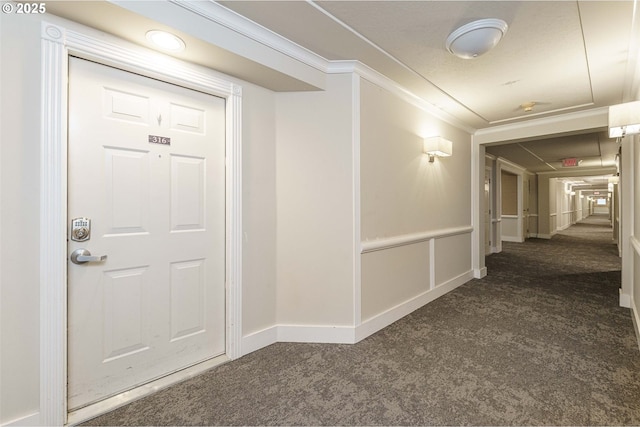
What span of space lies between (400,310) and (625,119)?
239 centimetres

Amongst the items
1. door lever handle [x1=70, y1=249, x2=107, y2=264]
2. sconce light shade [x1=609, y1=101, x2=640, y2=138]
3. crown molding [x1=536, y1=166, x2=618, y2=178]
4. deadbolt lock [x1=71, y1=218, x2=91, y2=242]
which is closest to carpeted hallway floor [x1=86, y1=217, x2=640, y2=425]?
door lever handle [x1=70, y1=249, x2=107, y2=264]

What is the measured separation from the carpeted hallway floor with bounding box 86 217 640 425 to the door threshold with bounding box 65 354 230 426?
48 millimetres

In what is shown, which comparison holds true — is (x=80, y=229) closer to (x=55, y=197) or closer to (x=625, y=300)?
(x=55, y=197)

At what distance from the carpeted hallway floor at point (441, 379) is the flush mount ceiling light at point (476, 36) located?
231 cm

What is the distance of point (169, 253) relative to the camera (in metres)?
1.87

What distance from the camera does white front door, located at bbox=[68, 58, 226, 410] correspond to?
1.57 m

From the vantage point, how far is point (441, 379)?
183cm

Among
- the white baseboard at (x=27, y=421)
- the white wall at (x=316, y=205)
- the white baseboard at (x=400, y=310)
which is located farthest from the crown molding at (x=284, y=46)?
the white baseboard at (x=27, y=421)

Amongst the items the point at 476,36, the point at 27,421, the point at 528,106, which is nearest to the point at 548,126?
the point at 528,106

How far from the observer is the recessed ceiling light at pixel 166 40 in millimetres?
1573

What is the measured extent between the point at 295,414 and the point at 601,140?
22.3ft

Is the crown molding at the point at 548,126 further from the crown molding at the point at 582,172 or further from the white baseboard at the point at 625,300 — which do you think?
the crown molding at the point at 582,172

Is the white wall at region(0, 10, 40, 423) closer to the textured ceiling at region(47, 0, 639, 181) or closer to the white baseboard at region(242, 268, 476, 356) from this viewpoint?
the textured ceiling at region(47, 0, 639, 181)

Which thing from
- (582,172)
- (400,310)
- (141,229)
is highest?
(582,172)
